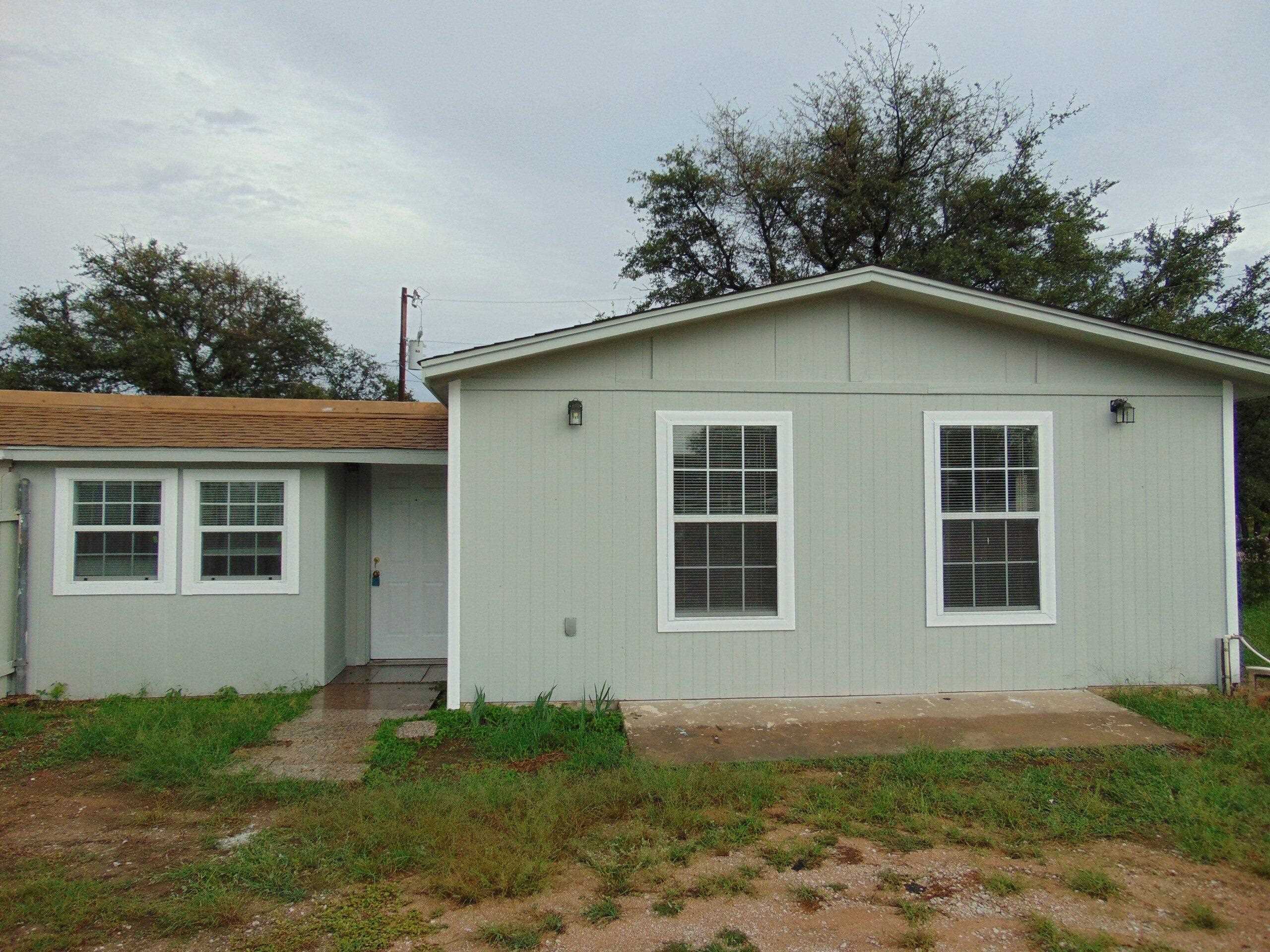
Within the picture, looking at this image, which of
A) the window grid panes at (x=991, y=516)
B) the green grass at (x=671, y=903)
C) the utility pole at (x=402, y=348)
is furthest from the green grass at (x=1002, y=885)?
the utility pole at (x=402, y=348)

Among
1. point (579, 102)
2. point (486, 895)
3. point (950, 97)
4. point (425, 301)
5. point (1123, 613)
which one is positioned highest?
point (950, 97)

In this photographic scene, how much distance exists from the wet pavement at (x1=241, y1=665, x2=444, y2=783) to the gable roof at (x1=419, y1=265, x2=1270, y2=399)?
266 cm

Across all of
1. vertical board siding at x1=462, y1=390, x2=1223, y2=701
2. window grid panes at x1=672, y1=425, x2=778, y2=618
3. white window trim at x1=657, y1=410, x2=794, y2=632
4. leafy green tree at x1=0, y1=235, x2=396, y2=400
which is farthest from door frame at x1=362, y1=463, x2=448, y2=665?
leafy green tree at x1=0, y1=235, x2=396, y2=400

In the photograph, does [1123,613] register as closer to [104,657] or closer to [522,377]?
[522,377]

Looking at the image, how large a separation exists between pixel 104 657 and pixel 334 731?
259 centimetres

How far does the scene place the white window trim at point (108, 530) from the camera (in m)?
6.49

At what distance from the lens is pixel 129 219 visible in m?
23.8

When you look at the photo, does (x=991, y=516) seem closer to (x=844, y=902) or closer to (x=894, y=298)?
(x=894, y=298)

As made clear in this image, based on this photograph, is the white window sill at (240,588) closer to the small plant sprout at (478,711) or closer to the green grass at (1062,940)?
the small plant sprout at (478,711)

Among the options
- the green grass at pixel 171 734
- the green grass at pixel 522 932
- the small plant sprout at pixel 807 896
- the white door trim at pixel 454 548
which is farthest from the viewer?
the white door trim at pixel 454 548

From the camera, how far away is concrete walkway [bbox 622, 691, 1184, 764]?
198 inches

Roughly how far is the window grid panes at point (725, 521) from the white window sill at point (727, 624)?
0.04m

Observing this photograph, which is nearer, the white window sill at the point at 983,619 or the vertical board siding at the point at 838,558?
the vertical board siding at the point at 838,558

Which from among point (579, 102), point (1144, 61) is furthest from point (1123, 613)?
point (579, 102)
